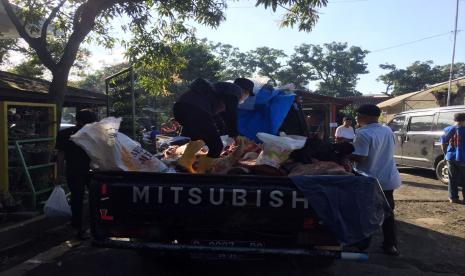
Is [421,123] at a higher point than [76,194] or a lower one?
higher

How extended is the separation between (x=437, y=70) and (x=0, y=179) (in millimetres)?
62389

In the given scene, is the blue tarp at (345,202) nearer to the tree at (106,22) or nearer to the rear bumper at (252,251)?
the rear bumper at (252,251)

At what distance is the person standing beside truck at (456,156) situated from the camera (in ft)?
27.9

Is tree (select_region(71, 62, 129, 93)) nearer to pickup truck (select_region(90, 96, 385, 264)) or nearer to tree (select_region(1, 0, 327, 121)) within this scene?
tree (select_region(1, 0, 327, 121))

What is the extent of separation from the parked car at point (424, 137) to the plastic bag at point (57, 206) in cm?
869

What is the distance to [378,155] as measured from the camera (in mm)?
5258

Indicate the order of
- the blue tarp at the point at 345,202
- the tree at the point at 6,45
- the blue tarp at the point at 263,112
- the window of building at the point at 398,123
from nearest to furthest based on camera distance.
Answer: the blue tarp at the point at 345,202 → the blue tarp at the point at 263,112 → the window of building at the point at 398,123 → the tree at the point at 6,45

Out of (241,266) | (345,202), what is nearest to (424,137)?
(241,266)

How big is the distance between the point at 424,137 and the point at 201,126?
882 cm

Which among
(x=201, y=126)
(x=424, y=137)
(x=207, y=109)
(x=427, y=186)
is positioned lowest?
(x=427, y=186)

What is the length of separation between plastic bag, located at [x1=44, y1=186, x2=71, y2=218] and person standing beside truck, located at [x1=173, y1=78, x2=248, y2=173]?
1946 millimetres

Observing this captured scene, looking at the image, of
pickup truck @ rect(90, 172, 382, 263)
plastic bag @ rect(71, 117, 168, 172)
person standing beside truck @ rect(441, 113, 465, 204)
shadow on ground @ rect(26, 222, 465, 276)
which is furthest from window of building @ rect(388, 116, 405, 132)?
plastic bag @ rect(71, 117, 168, 172)

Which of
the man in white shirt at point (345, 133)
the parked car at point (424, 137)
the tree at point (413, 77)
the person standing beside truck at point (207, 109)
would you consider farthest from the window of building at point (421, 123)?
the tree at point (413, 77)

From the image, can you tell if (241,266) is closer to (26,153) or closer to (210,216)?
(210,216)
